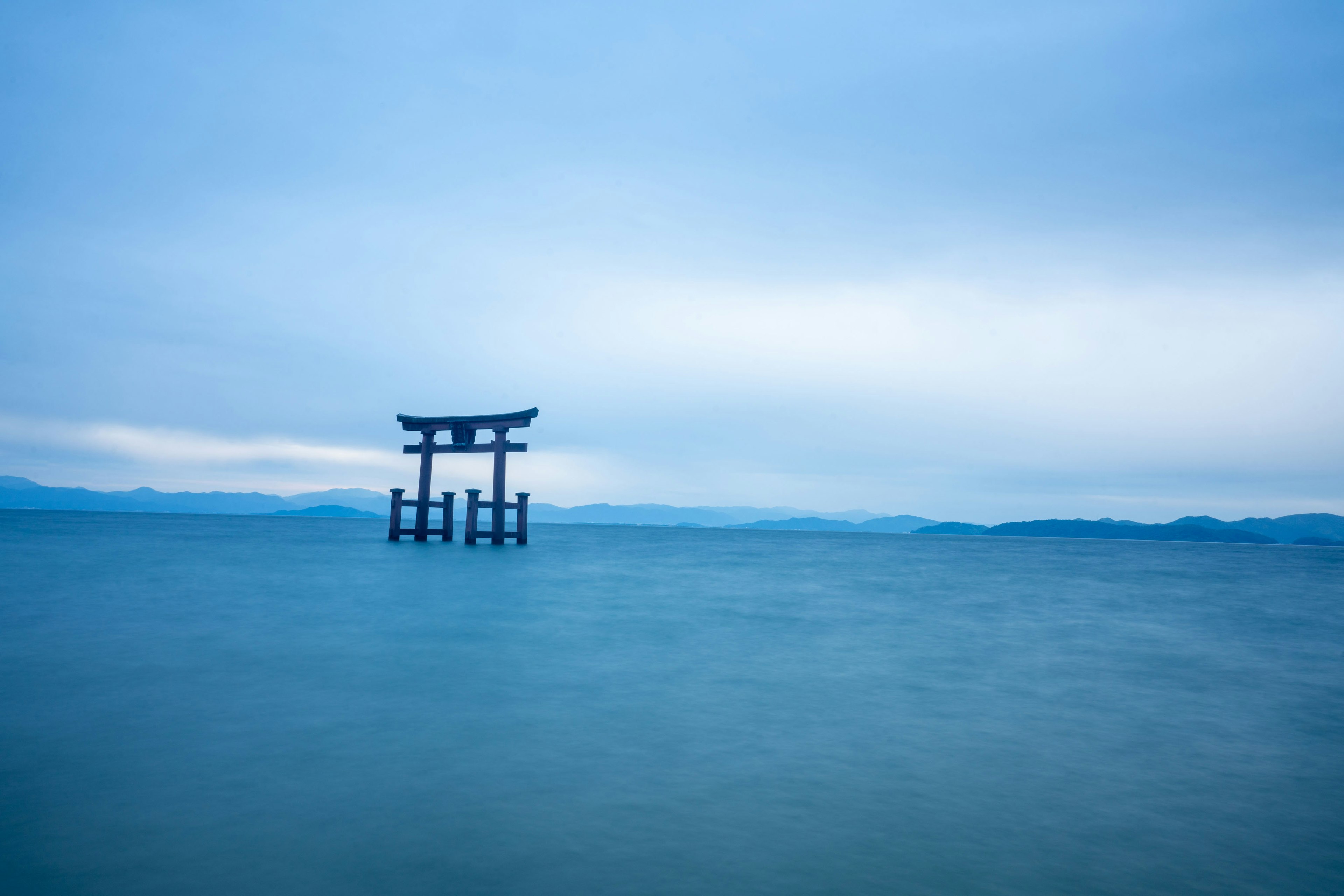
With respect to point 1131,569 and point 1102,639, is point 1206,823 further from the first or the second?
point 1131,569

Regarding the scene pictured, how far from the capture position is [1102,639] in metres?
14.0

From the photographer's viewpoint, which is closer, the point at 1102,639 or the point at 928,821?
the point at 928,821

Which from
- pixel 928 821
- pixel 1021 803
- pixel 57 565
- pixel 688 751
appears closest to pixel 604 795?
pixel 688 751

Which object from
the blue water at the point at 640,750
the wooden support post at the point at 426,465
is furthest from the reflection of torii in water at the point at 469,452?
the blue water at the point at 640,750

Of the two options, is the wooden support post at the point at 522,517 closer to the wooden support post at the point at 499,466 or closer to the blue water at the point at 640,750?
the wooden support post at the point at 499,466

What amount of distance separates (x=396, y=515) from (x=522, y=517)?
17.8ft

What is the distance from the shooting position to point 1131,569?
40562 millimetres

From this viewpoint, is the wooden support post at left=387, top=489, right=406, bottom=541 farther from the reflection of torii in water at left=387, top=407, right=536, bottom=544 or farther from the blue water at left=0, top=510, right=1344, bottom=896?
the blue water at left=0, top=510, right=1344, bottom=896

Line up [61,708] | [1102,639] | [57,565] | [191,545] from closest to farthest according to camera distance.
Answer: [61,708], [1102,639], [57,565], [191,545]

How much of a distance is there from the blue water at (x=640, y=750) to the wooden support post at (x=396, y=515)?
14.3 metres

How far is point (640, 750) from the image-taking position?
246 inches

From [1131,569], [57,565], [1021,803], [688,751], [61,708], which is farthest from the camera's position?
[1131,569]

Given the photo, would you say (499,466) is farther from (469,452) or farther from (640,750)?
(640,750)

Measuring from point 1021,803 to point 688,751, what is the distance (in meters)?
2.44
